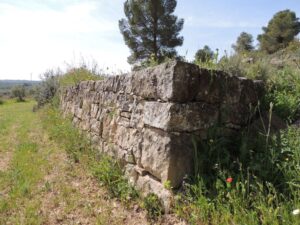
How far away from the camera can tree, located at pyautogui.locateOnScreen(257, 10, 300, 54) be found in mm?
18484

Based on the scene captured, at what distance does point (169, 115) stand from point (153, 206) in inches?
39.0

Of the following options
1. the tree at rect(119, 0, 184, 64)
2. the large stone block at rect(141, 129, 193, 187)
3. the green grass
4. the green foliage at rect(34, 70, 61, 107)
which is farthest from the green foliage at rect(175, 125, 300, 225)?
the tree at rect(119, 0, 184, 64)

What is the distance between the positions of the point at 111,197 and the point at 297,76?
3157mm

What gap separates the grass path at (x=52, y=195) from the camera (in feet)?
9.18

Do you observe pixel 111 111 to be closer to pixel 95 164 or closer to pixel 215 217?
pixel 95 164

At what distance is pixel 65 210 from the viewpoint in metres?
2.98

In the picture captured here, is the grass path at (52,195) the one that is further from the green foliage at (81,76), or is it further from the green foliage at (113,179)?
the green foliage at (81,76)

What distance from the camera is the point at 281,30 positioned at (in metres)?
18.9

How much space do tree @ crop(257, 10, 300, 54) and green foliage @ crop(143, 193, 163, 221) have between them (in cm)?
1852

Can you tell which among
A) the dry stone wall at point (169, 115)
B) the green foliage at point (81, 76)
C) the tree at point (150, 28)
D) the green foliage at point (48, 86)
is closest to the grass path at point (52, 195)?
the dry stone wall at point (169, 115)

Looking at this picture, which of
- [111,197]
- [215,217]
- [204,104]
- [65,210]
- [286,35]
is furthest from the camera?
[286,35]

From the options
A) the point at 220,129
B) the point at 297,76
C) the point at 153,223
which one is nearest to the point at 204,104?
the point at 220,129

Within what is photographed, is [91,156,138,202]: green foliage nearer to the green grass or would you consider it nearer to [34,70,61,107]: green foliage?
the green grass

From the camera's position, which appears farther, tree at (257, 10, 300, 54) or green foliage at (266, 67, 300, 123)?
tree at (257, 10, 300, 54)
